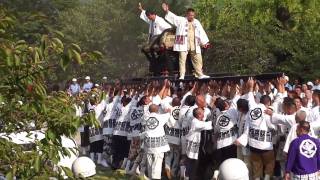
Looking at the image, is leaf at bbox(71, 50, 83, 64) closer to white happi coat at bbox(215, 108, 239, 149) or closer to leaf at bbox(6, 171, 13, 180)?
leaf at bbox(6, 171, 13, 180)

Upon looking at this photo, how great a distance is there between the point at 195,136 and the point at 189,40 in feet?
13.6

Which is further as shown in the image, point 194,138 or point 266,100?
point 194,138

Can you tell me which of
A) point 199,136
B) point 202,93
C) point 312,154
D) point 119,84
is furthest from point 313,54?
point 312,154

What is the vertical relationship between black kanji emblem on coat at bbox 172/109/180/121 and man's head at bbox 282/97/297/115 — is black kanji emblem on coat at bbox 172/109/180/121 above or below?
below

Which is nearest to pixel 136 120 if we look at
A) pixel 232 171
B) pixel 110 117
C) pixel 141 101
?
pixel 141 101

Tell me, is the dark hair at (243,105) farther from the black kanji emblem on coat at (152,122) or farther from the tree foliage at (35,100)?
the tree foliage at (35,100)

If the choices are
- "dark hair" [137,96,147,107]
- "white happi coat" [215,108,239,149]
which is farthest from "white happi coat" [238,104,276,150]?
"dark hair" [137,96,147,107]

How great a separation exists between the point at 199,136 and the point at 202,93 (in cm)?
177

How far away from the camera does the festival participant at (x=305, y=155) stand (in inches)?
300

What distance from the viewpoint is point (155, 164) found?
1155cm

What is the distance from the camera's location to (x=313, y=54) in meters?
26.6

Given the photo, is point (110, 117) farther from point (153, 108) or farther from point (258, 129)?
point (258, 129)

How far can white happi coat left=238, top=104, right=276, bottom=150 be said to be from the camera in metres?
10.2

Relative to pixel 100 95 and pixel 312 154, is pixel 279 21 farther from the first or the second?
pixel 100 95
